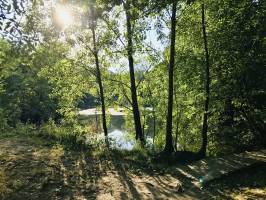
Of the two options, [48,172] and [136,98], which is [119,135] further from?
[48,172]

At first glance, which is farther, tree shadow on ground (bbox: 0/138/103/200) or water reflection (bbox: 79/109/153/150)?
water reflection (bbox: 79/109/153/150)

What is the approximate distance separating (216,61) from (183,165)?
733cm

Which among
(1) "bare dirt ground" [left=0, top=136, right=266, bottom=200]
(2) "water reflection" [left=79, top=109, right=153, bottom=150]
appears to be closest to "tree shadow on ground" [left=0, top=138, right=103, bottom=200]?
(1) "bare dirt ground" [left=0, top=136, right=266, bottom=200]

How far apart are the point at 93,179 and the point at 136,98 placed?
424 inches

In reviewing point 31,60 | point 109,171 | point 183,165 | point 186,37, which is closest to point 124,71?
point 186,37

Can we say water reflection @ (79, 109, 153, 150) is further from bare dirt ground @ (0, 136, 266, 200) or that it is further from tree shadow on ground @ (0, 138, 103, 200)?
tree shadow on ground @ (0, 138, 103, 200)

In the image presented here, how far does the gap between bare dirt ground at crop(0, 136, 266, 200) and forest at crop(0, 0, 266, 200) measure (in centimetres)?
4

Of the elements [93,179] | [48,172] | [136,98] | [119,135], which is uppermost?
[136,98]

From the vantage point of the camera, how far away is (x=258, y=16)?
1902 centimetres

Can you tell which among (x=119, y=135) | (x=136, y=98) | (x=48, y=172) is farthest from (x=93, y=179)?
(x=119, y=135)

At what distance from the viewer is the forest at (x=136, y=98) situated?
1066cm

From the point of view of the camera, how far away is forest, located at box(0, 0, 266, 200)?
10664 millimetres

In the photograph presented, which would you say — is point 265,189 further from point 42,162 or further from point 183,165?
point 42,162

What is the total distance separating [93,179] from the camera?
11945 mm
